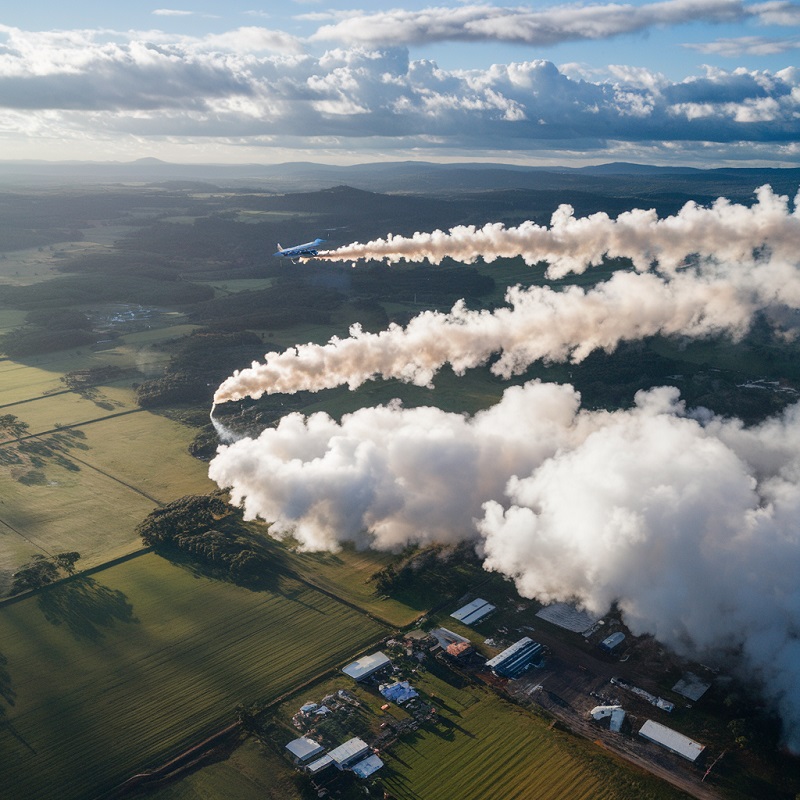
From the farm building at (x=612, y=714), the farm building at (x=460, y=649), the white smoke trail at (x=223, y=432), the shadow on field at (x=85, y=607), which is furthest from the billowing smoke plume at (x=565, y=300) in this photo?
the farm building at (x=612, y=714)

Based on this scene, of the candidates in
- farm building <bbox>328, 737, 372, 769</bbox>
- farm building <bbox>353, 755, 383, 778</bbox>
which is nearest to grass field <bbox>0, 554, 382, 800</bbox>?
farm building <bbox>328, 737, 372, 769</bbox>

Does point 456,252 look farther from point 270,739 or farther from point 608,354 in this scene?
point 270,739

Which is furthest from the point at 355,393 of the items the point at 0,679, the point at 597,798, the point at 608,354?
the point at 597,798

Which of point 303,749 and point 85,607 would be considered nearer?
point 303,749

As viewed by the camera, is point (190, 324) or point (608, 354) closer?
point (608, 354)

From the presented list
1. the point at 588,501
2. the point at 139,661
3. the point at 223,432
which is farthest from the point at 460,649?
the point at 223,432

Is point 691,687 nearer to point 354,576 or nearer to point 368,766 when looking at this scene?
point 368,766
